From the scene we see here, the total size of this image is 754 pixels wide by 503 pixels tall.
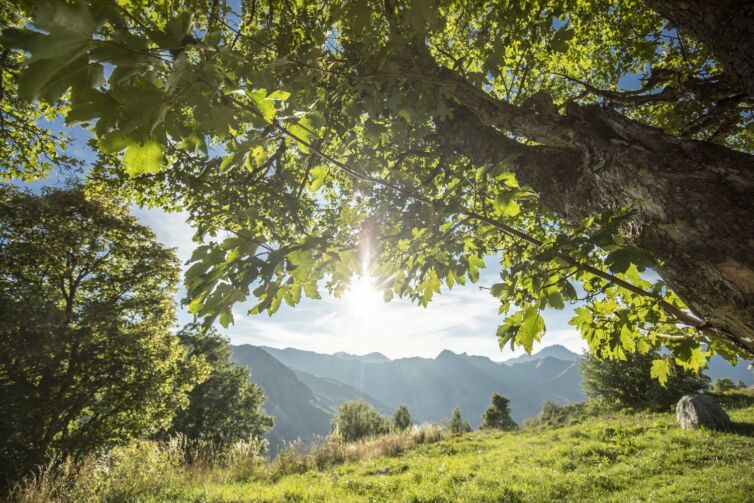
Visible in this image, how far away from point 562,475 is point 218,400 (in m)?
32.1

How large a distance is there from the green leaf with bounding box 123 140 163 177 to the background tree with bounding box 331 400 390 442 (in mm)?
22506

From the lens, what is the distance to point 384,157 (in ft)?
15.5

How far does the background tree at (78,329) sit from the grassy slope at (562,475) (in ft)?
28.3

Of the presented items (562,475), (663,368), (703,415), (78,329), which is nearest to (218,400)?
(78,329)

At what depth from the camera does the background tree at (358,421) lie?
2381cm

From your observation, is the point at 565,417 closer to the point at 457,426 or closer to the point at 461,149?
the point at 457,426

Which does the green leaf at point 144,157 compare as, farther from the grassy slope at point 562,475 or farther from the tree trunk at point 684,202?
the grassy slope at point 562,475

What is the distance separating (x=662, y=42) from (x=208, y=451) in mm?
15461

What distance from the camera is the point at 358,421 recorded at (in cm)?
2648

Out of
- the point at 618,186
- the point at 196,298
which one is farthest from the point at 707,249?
the point at 196,298

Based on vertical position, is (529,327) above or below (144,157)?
below

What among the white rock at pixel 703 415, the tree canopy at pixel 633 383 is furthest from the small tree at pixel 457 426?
the white rock at pixel 703 415

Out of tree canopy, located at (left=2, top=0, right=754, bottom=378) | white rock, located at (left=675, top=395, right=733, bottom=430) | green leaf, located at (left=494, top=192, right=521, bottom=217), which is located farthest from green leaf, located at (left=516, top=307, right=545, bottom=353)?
white rock, located at (left=675, top=395, right=733, bottom=430)

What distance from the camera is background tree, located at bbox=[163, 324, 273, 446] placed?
29.5 m
